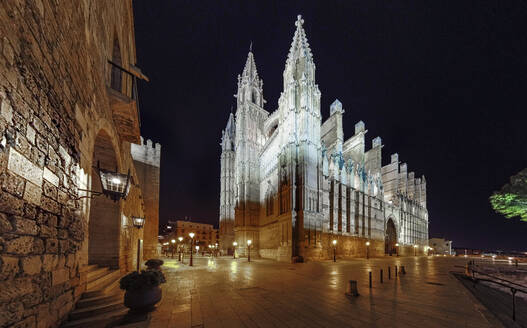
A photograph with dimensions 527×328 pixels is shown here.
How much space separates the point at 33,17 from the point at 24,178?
2.29 m

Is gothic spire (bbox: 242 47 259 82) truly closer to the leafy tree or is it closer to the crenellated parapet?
the crenellated parapet

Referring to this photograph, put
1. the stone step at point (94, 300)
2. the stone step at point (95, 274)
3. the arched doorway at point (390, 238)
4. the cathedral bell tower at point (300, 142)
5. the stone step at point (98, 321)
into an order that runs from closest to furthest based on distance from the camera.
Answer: the stone step at point (98, 321), the stone step at point (94, 300), the stone step at point (95, 274), the cathedral bell tower at point (300, 142), the arched doorway at point (390, 238)

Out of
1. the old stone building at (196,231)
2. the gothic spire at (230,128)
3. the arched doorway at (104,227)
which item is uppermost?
the gothic spire at (230,128)

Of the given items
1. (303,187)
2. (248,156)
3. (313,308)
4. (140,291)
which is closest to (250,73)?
(248,156)

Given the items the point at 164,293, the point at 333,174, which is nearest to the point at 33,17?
the point at 164,293

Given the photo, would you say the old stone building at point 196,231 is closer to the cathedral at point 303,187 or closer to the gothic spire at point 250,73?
the cathedral at point 303,187

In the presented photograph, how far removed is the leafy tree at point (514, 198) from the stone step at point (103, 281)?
91.3ft

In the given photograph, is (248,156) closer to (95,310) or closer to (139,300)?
(139,300)

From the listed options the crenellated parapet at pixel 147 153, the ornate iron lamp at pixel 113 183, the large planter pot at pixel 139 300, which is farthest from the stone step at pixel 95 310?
the crenellated parapet at pixel 147 153

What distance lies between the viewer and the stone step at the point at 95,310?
180 inches

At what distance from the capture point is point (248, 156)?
38.3 metres

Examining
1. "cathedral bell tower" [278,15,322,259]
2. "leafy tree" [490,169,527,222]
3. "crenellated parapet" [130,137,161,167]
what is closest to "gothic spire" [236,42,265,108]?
"cathedral bell tower" [278,15,322,259]

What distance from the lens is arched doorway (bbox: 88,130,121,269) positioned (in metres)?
8.08

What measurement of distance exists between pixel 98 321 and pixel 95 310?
13.9 inches
